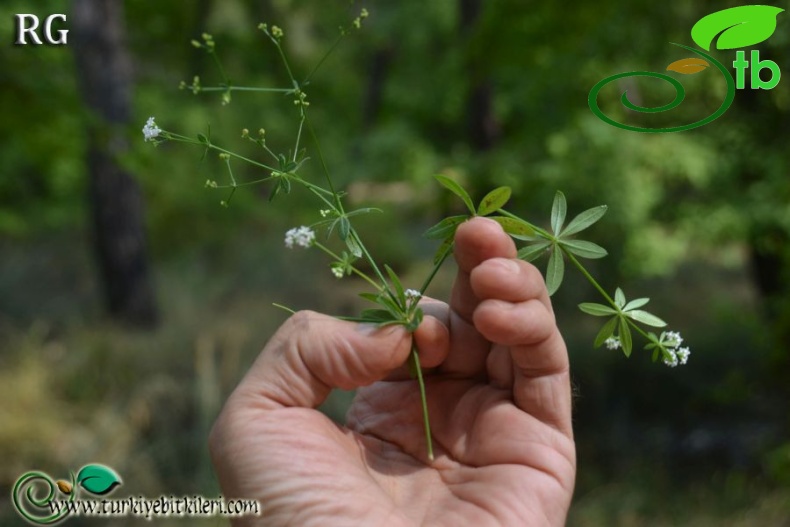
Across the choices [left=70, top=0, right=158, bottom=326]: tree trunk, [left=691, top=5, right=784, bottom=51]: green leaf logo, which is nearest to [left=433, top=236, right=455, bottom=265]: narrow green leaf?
[left=691, top=5, right=784, bottom=51]: green leaf logo

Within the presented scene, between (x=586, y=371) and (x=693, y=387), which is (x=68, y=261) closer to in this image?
(x=586, y=371)

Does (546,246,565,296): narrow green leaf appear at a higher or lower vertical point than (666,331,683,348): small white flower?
higher

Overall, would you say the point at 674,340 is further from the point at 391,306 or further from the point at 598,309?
the point at 391,306

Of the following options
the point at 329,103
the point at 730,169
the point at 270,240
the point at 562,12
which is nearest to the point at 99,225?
the point at 270,240

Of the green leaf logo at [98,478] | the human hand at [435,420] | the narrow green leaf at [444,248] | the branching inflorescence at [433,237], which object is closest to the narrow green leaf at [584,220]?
the branching inflorescence at [433,237]

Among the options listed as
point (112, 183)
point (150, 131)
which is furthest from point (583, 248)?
point (112, 183)

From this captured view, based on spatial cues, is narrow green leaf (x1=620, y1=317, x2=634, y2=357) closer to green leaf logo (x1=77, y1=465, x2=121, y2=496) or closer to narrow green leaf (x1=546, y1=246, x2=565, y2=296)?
narrow green leaf (x1=546, y1=246, x2=565, y2=296)
